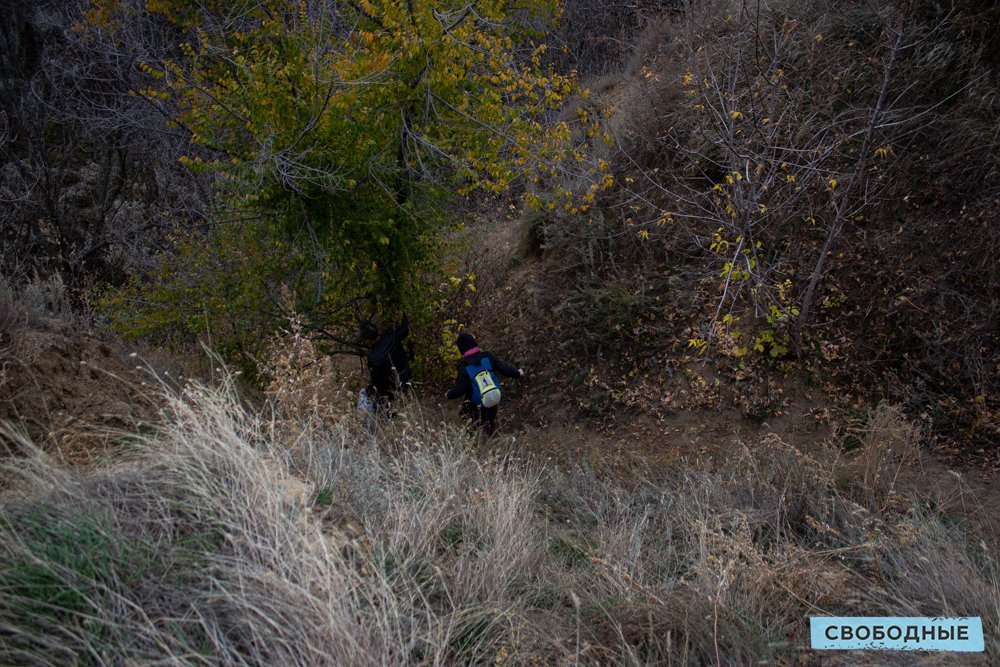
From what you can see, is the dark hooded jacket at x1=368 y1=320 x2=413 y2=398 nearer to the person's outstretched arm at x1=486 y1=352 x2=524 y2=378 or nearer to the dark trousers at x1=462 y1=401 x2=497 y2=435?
the dark trousers at x1=462 y1=401 x2=497 y2=435

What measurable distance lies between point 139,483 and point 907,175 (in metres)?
7.75

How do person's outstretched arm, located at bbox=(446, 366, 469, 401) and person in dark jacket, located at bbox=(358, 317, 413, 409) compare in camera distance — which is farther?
person in dark jacket, located at bbox=(358, 317, 413, 409)

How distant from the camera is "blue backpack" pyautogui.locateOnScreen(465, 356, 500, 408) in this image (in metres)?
6.76

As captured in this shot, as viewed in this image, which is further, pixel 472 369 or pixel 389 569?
pixel 472 369

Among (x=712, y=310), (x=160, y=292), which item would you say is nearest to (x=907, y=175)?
(x=712, y=310)

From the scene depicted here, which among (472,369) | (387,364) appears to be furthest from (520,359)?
(387,364)

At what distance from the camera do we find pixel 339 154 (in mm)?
6547

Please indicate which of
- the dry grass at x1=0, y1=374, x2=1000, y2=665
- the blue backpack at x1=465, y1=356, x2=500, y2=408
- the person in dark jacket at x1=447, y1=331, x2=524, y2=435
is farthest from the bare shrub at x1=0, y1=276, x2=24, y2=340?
the blue backpack at x1=465, y1=356, x2=500, y2=408

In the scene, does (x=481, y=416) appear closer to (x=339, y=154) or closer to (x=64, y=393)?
(x=339, y=154)

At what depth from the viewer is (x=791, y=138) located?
7.84m

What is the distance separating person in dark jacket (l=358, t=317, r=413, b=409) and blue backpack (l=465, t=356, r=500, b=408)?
2.36ft

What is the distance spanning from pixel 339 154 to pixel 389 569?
4.51 metres

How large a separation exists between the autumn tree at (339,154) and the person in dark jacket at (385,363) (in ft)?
1.68

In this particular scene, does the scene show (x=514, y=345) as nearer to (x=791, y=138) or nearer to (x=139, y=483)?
(x=791, y=138)
